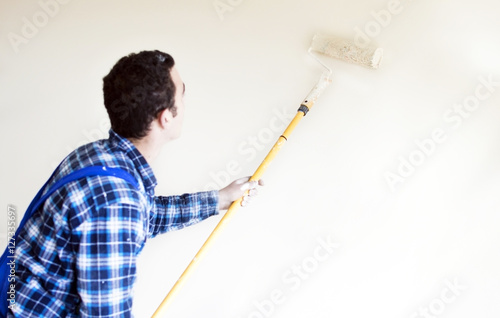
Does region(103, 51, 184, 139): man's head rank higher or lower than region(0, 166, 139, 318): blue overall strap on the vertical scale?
higher

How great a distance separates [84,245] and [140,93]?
35 centimetres

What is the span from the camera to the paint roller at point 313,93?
4.36 feet

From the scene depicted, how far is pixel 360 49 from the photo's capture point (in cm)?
136

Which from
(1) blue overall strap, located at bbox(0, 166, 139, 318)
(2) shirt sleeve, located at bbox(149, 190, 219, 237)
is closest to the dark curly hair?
(1) blue overall strap, located at bbox(0, 166, 139, 318)

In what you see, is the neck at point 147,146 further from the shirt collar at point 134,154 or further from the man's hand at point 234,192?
the man's hand at point 234,192

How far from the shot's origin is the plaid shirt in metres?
0.88

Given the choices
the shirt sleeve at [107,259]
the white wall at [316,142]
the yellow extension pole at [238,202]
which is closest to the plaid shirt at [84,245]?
the shirt sleeve at [107,259]

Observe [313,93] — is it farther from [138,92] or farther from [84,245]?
[84,245]

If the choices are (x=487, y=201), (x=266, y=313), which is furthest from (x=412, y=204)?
(x=266, y=313)

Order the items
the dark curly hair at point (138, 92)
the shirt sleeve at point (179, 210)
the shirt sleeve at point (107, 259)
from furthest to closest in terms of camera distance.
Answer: the shirt sleeve at point (179, 210) → the dark curly hair at point (138, 92) → the shirt sleeve at point (107, 259)

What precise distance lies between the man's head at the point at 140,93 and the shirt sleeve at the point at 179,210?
0.29 m

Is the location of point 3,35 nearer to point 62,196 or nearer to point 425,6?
point 62,196

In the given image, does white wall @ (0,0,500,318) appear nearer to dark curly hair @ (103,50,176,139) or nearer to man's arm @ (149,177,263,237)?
man's arm @ (149,177,263,237)

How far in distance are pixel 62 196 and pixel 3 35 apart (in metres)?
1.34
